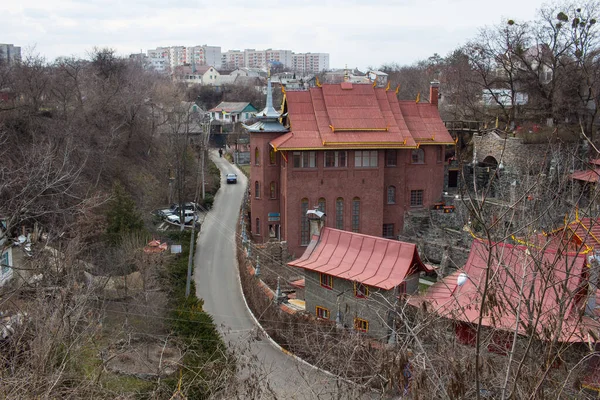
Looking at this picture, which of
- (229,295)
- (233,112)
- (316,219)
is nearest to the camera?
(316,219)

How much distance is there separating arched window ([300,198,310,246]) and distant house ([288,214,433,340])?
25.8 feet

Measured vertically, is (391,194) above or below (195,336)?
above

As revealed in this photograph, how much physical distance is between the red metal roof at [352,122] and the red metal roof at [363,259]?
8207 millimetres

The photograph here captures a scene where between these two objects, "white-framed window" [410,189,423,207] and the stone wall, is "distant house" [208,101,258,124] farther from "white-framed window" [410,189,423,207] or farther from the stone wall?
the stone wall

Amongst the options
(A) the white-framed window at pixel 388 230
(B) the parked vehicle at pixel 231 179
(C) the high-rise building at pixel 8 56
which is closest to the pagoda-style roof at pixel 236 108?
(C) the high-rise building at pixel 8 56

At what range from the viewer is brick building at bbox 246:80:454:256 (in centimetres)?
3050

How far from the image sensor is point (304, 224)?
31.0 meters

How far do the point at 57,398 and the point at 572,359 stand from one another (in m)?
11.4

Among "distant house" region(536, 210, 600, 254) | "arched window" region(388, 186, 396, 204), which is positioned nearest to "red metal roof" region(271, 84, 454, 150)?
"arched window" region(388, 186, 396, 204)

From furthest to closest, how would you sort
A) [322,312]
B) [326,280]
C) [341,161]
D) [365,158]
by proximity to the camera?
[365,158] → [341,161] → [322,312] → [326,280]

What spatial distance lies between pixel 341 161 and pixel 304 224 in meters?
3.74

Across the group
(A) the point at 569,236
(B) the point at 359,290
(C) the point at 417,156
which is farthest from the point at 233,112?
(A) the point at 569,236

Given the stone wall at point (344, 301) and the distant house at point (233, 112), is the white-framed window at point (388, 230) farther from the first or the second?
the distant house at point (233, 112)

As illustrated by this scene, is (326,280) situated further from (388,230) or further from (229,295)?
(388,230)
